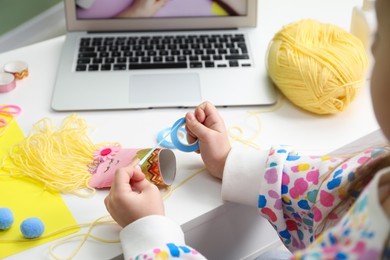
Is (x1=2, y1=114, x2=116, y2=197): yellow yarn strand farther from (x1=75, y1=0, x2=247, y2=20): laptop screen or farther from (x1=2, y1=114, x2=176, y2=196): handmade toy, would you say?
(x1=75, y1=0, x2=247, y2=20): laptop screen

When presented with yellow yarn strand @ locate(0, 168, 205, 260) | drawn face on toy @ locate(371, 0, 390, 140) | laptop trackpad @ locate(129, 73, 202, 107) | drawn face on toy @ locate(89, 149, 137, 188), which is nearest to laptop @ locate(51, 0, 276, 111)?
laptop trackpad @ locate(129, 73, 202, 107)

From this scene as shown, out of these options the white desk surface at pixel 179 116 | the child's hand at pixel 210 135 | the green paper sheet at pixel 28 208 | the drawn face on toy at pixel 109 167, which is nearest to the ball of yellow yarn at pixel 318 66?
the white desk surface at pixel 179 116

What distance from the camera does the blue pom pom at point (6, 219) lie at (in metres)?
0.70

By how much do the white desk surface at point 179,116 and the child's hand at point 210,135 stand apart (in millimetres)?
19

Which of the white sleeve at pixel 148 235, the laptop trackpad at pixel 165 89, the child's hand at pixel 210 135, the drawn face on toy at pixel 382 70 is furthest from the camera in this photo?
the laptop trackpad at pixel 165 89

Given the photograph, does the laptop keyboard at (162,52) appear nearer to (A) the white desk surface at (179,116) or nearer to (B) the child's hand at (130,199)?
(A) the white desk surface at (179,116)

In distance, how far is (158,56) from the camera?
1.00 m

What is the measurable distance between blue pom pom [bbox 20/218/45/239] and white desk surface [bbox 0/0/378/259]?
0.16ft

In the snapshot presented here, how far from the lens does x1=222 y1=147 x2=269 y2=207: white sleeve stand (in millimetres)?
768

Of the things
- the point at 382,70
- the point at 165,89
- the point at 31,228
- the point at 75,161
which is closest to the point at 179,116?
the point at 165,89

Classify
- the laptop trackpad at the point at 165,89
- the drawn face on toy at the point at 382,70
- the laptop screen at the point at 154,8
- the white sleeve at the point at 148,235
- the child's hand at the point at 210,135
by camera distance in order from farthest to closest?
1. the laptop screen at the point at 154,8
2. the laptop trackpad at the point at 165,89
3. the child's hand at the point at 210,135
4. the white sleeve at the point at 148,235
5. the drawn face on toy at the point at 382,70

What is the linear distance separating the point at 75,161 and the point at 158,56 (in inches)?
10.5

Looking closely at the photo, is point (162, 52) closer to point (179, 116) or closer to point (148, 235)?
point (179, 116)

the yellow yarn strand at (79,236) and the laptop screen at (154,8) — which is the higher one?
the laptop screen at (154,8)
